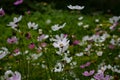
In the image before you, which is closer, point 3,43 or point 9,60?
point 9,60

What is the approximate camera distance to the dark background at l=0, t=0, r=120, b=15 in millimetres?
7020

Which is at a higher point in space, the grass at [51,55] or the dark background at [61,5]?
the grass at [51,55]

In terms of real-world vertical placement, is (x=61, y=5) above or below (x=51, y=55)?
below

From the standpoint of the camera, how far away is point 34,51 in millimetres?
4344

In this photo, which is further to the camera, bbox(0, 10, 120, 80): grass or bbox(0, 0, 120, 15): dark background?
bbox(0, 0, 120, 15): dark background

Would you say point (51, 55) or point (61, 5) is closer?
point (51, 55)

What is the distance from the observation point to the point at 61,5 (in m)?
8.46

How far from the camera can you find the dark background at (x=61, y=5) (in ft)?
23.0

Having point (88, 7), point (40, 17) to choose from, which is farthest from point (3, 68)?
point (88, 7)

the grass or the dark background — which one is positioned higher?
the grass

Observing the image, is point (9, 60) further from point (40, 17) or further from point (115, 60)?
point (40, 17)

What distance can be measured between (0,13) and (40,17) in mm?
3909

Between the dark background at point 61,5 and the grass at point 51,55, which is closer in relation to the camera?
the grass at point 51,55

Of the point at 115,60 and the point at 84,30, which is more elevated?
the point at 115,60
